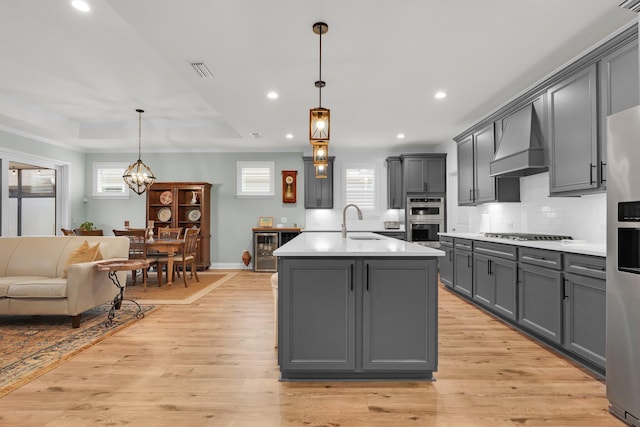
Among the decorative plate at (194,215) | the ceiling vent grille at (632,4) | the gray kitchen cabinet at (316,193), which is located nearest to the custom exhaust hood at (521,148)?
the ceiling vent grille at (632,4)

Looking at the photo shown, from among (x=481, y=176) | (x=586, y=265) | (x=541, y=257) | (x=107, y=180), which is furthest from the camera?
(x=107, y=180)

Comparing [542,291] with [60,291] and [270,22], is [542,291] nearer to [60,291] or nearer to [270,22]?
[270,22]

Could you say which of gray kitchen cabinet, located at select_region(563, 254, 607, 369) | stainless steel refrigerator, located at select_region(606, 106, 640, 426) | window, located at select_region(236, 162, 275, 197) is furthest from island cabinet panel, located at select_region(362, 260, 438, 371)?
window, located at select_region(236, 162, 275, 197)

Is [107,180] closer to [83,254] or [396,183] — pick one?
[83,254]

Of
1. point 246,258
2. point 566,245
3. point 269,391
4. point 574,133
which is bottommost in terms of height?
point 269,391

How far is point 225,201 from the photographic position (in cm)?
780

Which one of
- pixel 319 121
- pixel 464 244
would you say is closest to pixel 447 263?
pixel 464 244

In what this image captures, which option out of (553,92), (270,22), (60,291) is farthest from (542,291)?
(60,291)

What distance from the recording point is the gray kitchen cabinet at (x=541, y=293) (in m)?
2.90

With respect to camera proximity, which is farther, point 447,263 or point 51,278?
point 447,263

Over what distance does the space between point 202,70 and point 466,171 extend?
4084 millimetres

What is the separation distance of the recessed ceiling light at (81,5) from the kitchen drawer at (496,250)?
4446mm

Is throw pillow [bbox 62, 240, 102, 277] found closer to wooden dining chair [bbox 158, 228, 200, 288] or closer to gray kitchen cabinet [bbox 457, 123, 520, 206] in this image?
wooden dining chair [bbox 158, 228, 200, 288]

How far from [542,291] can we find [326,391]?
2154 mm
